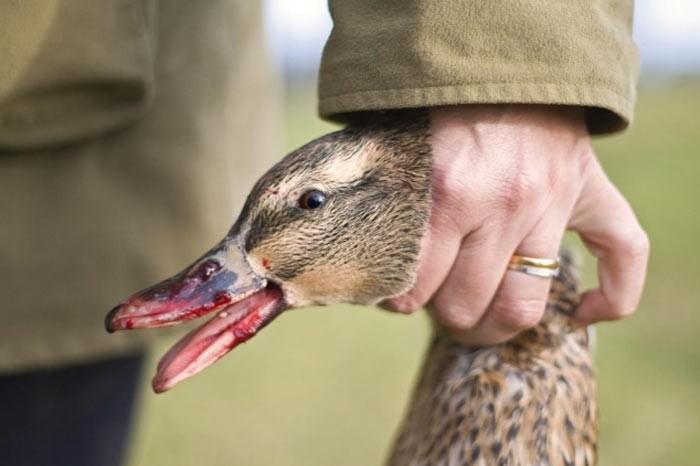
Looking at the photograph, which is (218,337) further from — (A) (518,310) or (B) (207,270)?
(A) (518,310)

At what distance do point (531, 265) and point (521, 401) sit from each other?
0.86ft

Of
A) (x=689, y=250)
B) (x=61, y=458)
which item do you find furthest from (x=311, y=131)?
(x=61, y=458)

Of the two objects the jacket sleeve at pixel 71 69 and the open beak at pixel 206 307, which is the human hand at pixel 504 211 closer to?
the open beak at pixel 206 307

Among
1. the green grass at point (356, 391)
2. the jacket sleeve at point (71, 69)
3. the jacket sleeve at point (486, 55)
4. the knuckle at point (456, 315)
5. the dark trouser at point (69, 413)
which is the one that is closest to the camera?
the jacket sleeve at point (486, 55)

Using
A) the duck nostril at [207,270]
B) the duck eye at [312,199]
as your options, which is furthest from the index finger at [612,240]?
A: the duck nostril at [207,270]

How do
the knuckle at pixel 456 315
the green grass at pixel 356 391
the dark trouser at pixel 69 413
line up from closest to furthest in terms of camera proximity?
A: the knuckle at pixel 456 315
the dark trouser at pixel 69 413
the green grass at pixel 356 391

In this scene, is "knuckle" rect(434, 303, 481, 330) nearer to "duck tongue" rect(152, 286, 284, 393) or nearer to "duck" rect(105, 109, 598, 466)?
"duck" rect(105, 109, 598, 466)

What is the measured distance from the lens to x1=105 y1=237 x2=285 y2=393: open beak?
1.10 meters

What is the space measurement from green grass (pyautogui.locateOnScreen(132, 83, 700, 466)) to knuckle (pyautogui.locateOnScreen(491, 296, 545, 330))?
229 cm

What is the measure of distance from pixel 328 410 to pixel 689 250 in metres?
2.94

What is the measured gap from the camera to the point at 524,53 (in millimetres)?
1090

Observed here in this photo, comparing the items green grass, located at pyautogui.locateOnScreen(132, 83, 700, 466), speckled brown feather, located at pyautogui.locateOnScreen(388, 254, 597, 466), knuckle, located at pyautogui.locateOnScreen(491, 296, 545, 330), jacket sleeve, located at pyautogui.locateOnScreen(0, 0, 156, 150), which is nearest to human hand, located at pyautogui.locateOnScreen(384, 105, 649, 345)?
knuckle, located at pyautogui.locateOnScreen(491, 296, 545, 330)

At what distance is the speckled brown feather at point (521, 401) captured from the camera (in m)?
1.35

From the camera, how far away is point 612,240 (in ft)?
4.13
